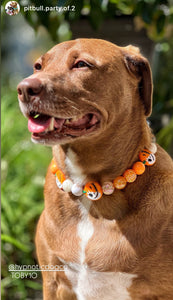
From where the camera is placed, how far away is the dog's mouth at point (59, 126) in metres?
1.55

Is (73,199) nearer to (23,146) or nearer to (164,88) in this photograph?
(23,146)

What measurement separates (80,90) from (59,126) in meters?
0.16

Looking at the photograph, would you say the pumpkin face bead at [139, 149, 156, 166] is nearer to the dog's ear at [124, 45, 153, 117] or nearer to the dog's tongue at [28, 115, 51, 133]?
the dog's ear at [124, 45, 153, 117]

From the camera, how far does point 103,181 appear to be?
1.76 metres

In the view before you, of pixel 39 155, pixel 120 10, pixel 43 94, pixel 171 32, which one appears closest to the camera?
pixel 43 94

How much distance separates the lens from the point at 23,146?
3.26 metres

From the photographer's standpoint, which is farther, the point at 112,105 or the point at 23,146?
the point at 23,146

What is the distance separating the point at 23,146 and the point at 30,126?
170 cm

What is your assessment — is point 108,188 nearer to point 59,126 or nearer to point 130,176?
point 130,176

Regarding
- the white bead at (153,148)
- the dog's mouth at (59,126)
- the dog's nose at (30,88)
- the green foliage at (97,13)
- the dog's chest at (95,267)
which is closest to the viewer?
the dog's nose at (30,88)

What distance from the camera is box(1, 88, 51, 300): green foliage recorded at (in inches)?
102

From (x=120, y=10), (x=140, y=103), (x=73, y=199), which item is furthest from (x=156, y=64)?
(x=73, y=199)

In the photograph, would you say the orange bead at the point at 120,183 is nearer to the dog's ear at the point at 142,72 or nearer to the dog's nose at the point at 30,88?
the dog's ear at the point at 142,72

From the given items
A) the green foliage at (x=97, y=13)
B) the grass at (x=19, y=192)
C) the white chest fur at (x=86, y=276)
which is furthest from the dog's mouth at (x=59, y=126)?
the grass at (x=19, y=192)
